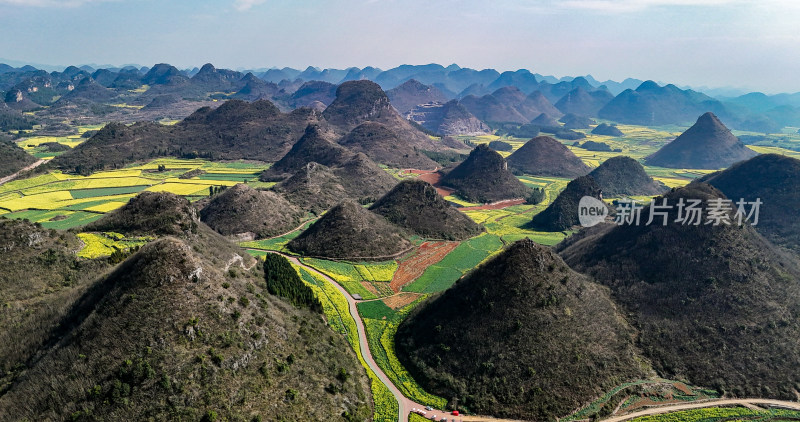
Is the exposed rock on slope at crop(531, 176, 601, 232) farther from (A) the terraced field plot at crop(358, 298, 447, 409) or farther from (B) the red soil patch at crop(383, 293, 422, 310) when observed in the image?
(A) the terraced field plot at crop(358, 298, 447, 409)

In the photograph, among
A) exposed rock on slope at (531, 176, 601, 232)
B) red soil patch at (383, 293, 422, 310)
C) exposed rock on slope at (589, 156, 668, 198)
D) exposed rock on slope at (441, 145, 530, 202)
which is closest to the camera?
red soil patch at (383, 293, 422, 310)

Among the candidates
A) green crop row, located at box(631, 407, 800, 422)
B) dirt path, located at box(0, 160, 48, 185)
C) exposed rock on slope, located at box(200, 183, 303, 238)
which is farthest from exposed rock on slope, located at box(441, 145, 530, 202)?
dirt path, located at box(0, 160, 48, 185)

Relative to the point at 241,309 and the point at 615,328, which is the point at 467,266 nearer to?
the point at 615,328

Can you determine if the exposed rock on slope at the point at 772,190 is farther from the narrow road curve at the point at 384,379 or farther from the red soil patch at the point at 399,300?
the narrow road curve at the point at 384,379

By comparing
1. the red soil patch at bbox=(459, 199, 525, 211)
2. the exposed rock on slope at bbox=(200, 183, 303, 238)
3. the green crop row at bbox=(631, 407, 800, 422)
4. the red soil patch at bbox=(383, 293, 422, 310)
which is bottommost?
the green crop row at bbox=(631, 407, 800, 422)

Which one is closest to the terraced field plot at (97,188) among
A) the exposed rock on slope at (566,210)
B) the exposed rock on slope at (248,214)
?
the exposed rock on slope at (248,214)

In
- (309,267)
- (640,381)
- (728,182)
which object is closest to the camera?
(640,381)

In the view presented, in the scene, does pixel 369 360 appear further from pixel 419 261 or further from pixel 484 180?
pixel 484 180

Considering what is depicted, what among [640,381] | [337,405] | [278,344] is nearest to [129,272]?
[278,344]
